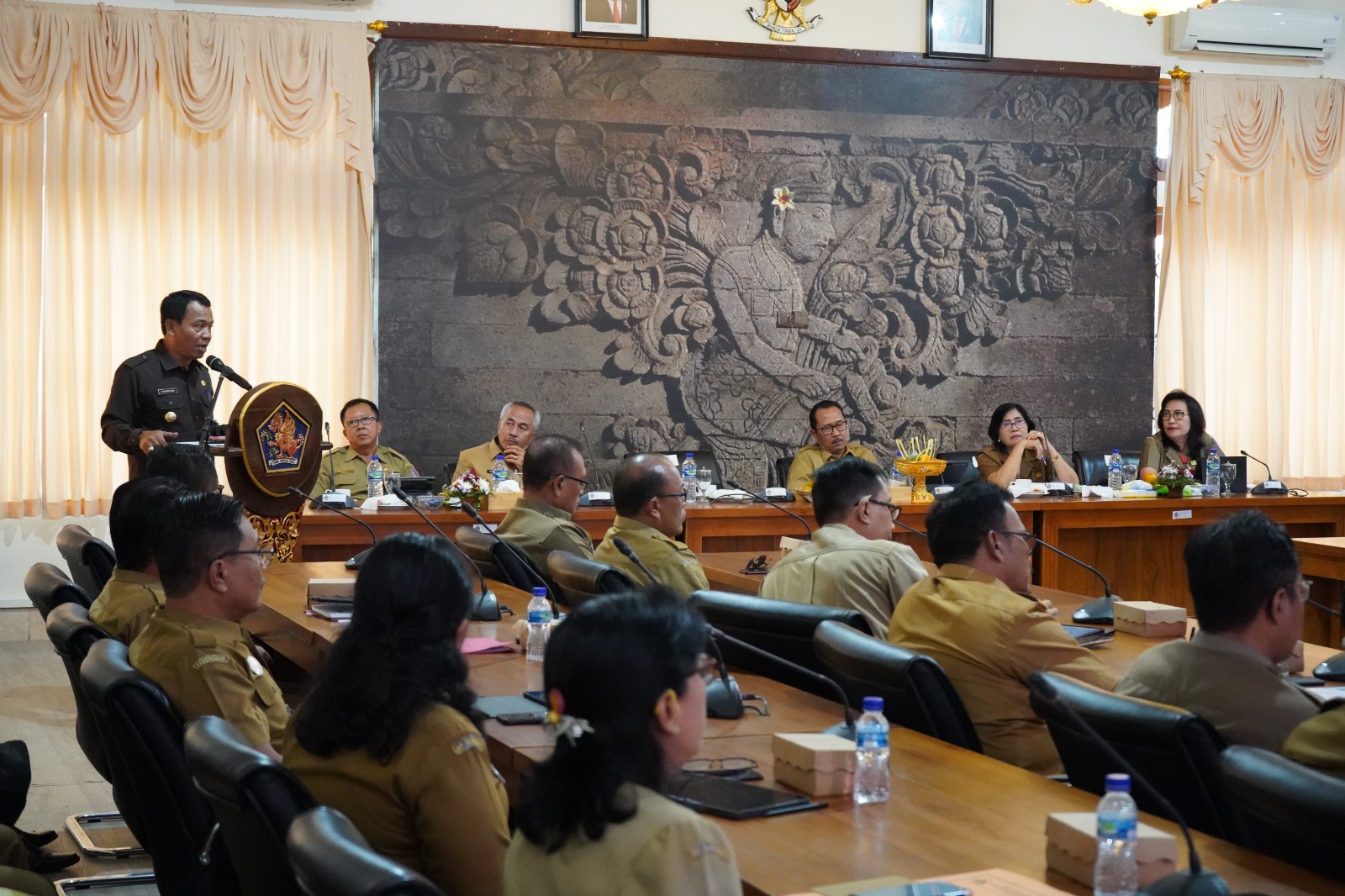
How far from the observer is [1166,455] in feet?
25.3

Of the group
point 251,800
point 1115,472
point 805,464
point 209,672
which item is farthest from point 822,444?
point 251,800

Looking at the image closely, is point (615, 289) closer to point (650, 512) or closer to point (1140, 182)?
point (1140, 182)

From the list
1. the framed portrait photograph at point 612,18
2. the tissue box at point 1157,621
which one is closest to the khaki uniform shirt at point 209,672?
the tissue box at point 1157,621

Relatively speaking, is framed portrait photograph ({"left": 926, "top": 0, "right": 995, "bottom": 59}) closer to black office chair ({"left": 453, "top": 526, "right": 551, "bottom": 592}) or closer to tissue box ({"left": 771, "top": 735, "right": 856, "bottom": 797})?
black office chair ({"left": 453, "top": 526, "right": 551, "bottom": 592})

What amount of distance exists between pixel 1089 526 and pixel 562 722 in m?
5.60

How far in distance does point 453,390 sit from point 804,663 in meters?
5.20

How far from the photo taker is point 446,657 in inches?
76.0

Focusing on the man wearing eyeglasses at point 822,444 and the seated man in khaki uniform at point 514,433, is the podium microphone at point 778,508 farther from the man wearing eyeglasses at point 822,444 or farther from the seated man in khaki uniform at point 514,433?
the seated man in khaki uniform at point 514,433

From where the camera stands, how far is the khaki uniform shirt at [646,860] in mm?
1380

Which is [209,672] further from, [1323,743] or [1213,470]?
[1213,470]

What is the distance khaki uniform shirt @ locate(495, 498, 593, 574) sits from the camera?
14.6 ft

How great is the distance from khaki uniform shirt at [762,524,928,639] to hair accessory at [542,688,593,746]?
209cm

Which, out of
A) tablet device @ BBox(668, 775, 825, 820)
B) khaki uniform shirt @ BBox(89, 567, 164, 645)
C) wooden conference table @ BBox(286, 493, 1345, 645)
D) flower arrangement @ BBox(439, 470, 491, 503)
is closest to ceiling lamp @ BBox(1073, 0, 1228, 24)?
wooden conference table @ BBox(286, 493, 1345, 645)

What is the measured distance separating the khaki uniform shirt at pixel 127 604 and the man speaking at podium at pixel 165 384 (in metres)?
2.43
